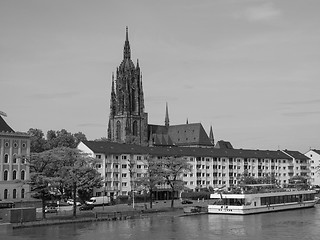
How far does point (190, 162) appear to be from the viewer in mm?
168000

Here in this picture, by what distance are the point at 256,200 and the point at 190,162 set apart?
6108 centimetres

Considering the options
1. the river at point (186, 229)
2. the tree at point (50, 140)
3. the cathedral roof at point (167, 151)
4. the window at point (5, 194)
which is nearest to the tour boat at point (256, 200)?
the river at point (186, 229)

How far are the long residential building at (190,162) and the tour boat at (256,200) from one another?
121 feet

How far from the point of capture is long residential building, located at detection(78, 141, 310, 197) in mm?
147625

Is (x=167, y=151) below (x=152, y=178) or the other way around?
the other way around

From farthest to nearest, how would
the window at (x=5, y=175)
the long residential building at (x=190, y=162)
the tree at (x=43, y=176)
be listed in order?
1. the long residential building at (x=190, y=162)
2. the window at (x=5, y=175)
3. the tree at (x=43, y=176)

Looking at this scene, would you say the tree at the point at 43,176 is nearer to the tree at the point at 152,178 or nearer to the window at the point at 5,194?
the tree at the point at 152,178

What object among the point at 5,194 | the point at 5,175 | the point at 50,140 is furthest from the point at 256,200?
the point at 50,140

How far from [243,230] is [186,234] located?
33.4 feet

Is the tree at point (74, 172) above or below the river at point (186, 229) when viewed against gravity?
above

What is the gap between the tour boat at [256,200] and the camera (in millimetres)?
104375

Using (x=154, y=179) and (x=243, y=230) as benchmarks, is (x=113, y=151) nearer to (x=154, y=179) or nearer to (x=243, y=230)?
(x=154, y=179)

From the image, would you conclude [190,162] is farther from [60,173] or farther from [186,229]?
[186,229]

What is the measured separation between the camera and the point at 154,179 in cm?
11288
